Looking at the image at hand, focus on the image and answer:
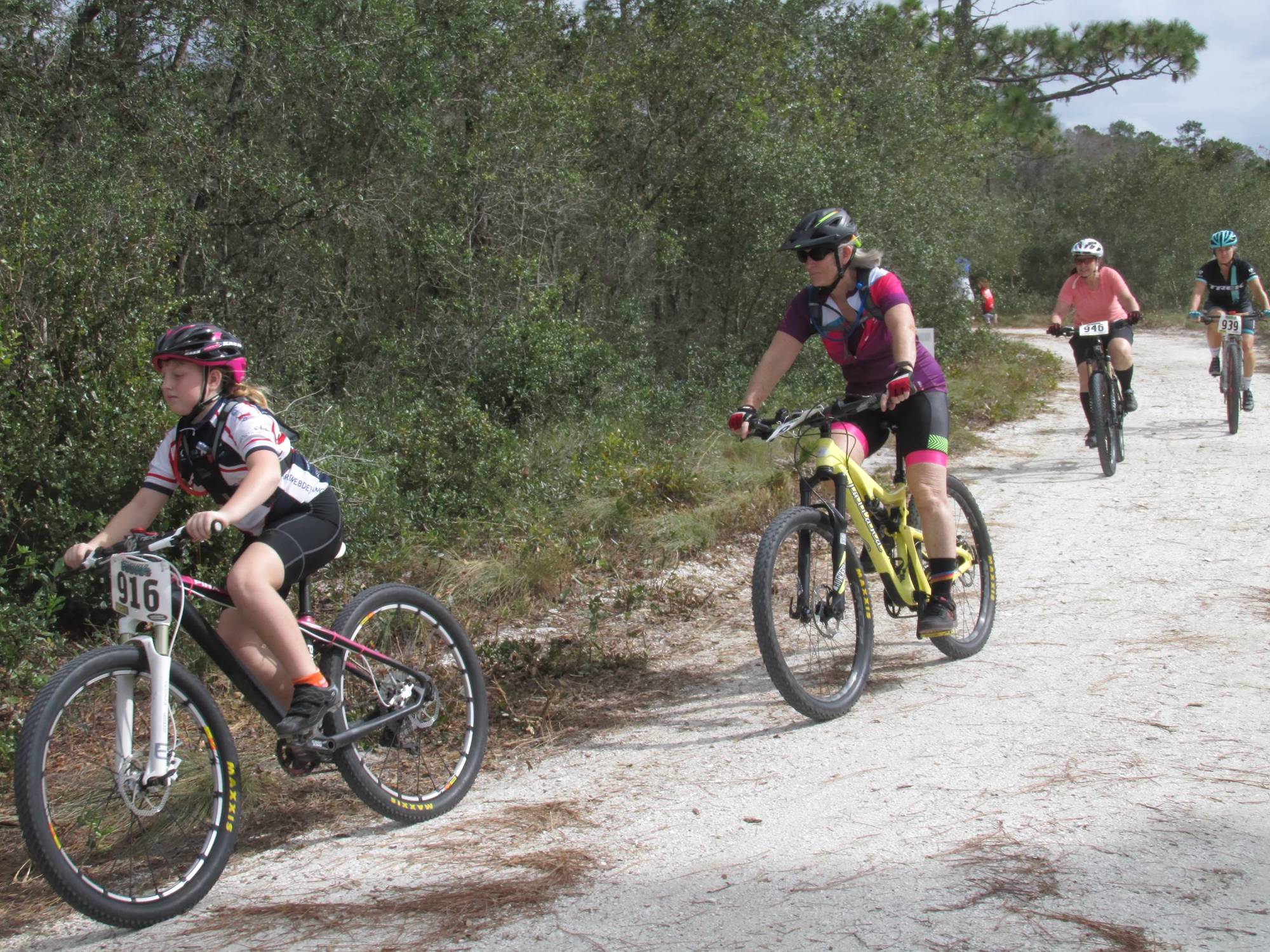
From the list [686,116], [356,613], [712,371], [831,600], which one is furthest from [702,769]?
[686,116]

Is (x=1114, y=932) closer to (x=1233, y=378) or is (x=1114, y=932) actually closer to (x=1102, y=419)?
(x=1102, y=419)

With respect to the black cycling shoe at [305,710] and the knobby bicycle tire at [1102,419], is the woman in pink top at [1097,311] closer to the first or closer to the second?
the knobby bicycle tire at [1102,419]

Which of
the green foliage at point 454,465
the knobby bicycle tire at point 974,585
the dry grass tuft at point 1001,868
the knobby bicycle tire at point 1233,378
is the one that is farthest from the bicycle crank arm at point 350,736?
the knobby bicycle tire at point 1233,378

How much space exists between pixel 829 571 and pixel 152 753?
2773 millimetres

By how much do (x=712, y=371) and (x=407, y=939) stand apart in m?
12.2

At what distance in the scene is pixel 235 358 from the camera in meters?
4.12

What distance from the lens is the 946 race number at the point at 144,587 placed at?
3688 millimetres

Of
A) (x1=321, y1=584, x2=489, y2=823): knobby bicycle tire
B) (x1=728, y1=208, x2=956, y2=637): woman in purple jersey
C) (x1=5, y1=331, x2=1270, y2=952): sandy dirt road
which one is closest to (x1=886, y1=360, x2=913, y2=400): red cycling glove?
(x1=728, y1=208, x2=956, y2=637): woman in purple jersey

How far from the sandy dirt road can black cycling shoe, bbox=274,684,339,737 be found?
470 millimetres

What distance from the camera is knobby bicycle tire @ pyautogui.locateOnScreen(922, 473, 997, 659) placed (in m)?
6.04

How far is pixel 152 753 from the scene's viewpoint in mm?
3643

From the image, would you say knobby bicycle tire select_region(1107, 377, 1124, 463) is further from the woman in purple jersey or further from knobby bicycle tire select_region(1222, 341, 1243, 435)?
the woman in purple jersey

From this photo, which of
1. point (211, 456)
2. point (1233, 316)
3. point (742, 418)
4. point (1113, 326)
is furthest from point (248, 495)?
point (1233, 316)

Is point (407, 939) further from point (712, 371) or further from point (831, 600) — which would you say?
point (712, 371)
